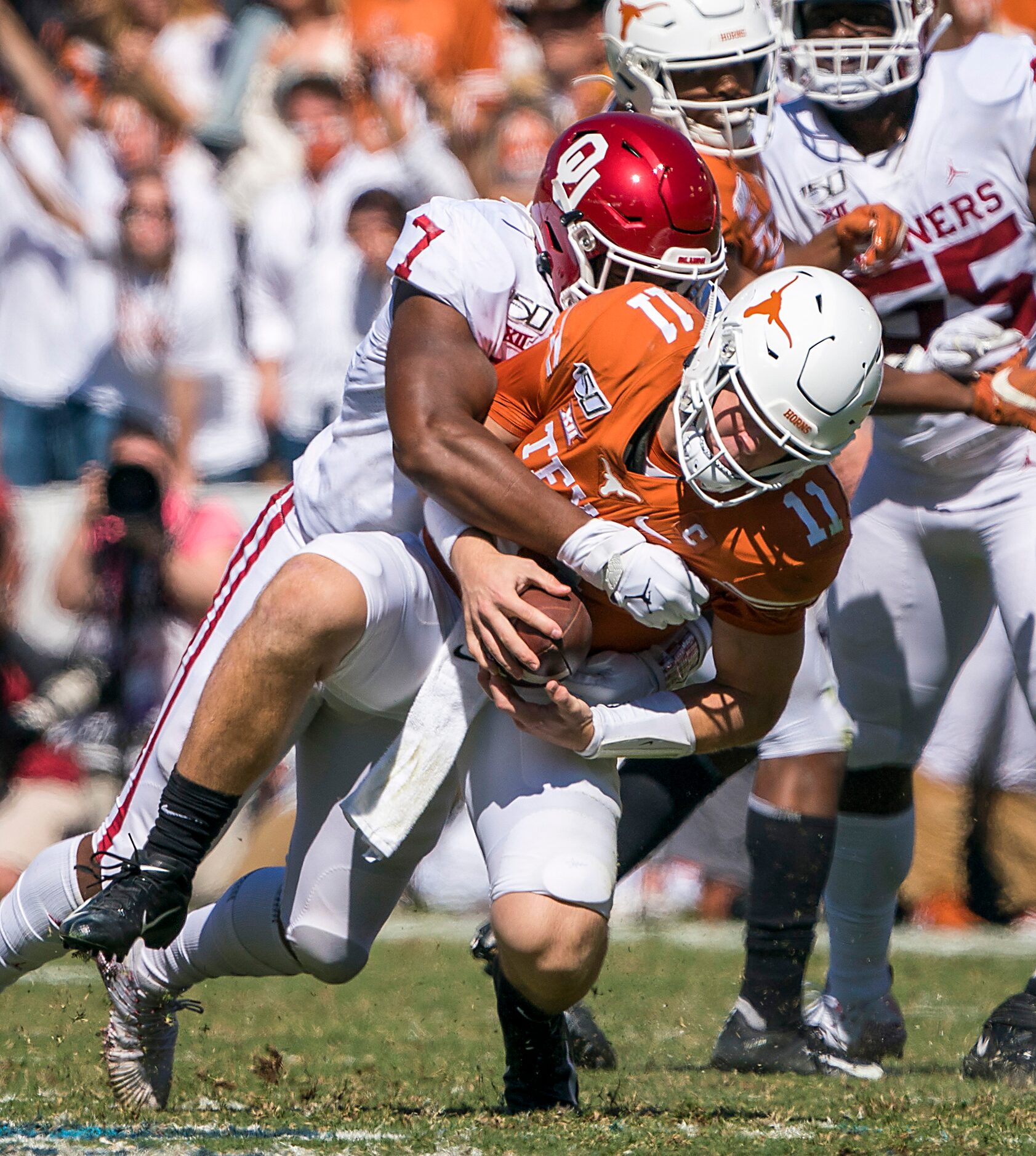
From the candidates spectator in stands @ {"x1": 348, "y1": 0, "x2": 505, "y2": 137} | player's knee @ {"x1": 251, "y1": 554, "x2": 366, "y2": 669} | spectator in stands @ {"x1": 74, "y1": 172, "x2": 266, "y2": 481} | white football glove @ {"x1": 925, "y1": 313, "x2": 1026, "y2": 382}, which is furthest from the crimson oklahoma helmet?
spectator in stands @ {"x1": 348, "y1": 0, "x2": 505, "y2": 137}

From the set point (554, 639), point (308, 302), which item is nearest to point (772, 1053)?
point (554, 639)

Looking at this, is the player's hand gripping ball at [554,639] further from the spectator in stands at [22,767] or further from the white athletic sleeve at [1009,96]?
the spectator in stands at [22,767]

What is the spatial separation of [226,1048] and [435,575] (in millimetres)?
1502

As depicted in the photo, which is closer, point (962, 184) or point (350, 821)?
point (350, 821)

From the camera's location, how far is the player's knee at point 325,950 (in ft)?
11.8

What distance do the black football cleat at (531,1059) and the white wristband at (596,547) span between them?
812mm

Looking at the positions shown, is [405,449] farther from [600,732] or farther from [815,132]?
[815,132]

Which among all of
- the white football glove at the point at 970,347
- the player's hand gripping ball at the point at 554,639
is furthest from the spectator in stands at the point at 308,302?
the player's hand gripping ball at the point at 554,639

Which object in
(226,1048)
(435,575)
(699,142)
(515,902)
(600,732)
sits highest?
(699,142)

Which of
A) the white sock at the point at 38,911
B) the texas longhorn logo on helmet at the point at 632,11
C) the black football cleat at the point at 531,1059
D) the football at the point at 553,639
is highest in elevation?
the texas longhorn logo on helmet at the point at 632,11

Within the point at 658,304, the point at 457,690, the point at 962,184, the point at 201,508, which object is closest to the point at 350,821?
the point at 457,690

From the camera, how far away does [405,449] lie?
3.29m

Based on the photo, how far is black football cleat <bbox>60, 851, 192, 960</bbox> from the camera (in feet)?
10.0

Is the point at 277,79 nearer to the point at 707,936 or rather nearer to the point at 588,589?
the point at 707,936
